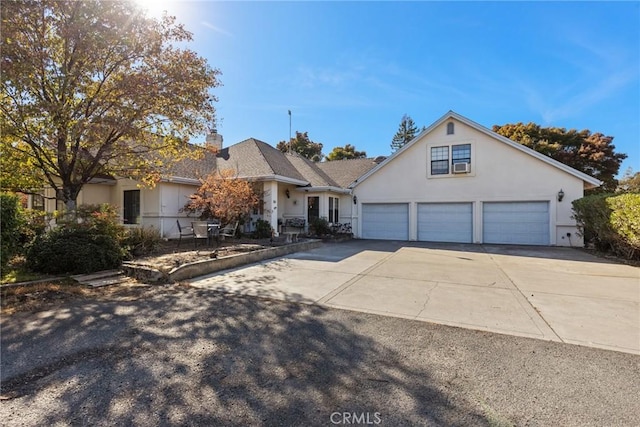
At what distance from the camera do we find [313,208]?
1705cm

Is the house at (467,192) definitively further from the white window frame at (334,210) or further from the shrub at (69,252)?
the shrub at (69,252)

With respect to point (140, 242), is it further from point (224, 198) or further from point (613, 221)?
point (613, 221)

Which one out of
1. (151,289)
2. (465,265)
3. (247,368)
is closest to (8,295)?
(151,289)

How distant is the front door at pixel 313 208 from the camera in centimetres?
1686

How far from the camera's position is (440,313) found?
192 inches

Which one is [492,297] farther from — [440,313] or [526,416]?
[526,416]

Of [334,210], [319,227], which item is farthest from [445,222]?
[319,227]

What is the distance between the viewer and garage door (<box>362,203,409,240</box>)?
17.2 metres

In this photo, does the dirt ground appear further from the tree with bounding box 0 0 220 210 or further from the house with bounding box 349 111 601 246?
the house with bounding box 349 111 601 246

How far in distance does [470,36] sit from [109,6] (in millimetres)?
10935

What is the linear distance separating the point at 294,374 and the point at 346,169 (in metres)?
19.4

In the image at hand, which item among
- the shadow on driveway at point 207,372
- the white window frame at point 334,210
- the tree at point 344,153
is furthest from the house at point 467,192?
the tree at point 344,153

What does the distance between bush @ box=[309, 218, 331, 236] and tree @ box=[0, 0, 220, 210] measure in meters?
7.77

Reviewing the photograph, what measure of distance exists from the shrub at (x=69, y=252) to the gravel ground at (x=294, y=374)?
260cm
